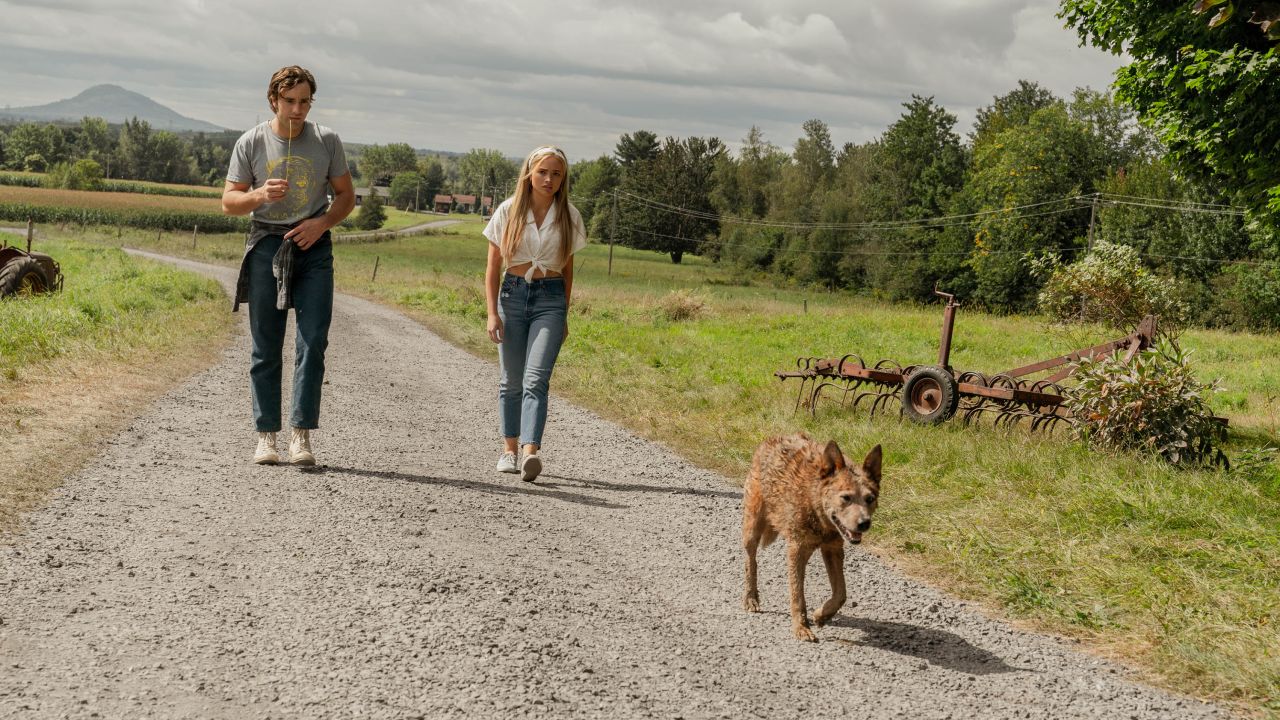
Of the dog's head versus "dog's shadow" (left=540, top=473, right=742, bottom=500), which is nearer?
the dog's head

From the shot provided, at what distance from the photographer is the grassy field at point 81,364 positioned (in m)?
6.80

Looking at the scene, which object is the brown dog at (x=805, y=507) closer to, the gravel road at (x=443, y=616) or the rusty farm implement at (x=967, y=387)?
the gravel road at (x=443, y=616)

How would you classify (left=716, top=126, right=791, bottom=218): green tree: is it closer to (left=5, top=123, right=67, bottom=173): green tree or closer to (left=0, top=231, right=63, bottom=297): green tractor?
(left=0, top=231, right=63, bottom=297): green tractor

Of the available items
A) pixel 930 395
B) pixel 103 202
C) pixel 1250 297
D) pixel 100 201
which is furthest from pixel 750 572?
pixel 100 201

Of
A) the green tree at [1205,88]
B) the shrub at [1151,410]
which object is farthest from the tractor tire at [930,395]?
the green tree at [1205,88]

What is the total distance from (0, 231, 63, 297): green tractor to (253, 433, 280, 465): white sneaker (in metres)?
18.0

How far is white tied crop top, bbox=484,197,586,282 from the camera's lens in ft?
23.5

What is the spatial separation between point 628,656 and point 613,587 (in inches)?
38.8

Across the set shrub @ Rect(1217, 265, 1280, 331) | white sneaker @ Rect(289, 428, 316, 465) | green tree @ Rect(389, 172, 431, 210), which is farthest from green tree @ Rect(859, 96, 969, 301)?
green tree @ Rect(389, 172, 431, 210)

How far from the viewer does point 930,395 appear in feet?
39.0

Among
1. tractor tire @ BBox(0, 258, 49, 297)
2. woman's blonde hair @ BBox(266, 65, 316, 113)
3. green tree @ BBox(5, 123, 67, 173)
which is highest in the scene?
green tree @ BBox(5, 123, 67, 173)

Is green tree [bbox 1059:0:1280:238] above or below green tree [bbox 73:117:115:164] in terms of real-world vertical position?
below

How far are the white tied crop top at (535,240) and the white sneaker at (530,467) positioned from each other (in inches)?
50.1

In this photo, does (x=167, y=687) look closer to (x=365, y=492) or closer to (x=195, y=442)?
(x=365, y=492)
